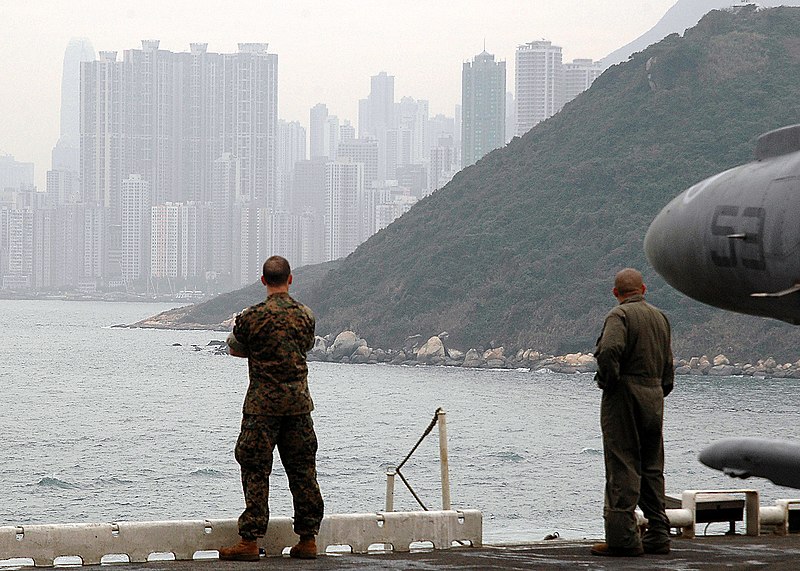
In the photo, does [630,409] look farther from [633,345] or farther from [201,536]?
[201,536]

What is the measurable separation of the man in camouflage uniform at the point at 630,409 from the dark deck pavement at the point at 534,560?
0.95ft

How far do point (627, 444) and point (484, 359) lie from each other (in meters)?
119

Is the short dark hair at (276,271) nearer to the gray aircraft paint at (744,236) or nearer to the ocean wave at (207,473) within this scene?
the gray aircraft paint at (744,236)

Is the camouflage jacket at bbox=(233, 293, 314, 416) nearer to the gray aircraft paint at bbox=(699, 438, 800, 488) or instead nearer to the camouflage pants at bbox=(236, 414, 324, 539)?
the camouflage pants at bbox=(236, 414, 324, 539)

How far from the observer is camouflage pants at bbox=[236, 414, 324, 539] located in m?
8.24

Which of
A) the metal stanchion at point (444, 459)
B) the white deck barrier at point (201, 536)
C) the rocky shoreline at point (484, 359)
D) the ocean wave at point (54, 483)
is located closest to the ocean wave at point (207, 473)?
the ocean wave at point (54, 483)

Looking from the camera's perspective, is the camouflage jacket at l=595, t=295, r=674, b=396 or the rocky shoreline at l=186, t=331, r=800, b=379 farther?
the rocky shoreline at l=186, t=331, r=800, b=379

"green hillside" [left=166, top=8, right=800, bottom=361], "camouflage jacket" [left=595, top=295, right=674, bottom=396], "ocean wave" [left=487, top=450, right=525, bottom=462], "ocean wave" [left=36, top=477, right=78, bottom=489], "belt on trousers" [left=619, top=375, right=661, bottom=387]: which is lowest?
"ocean wave" [left=487, top=450, right=525, bottom=462]

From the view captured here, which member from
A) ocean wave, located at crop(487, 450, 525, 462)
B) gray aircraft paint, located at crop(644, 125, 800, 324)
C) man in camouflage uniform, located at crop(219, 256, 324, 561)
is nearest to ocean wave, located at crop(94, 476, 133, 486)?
ocean wave, located at crop(487, 450, 525, 462)

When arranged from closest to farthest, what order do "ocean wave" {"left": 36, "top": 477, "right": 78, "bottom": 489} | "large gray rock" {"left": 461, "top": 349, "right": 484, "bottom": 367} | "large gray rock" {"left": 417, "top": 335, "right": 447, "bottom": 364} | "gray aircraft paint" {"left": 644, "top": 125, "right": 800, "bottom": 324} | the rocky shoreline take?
"gray aircraft paint" {"left": 644, "top": 125, "right": 800, "bottom": 324} < "ocean wave" {"left": 36, "top": 477, "right": 78, "bottom": 489} < the rocky shoreline < "large gray rock" {"left": 461, "top": 349, "right": 484, "bottom": 367} < "large gray rock" {"left": 417, "top": 335, "right": 447, "bottom": 364}

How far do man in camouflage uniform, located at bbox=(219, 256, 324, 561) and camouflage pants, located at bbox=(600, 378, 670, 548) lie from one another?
1966mm

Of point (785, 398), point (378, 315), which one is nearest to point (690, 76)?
point (378, 315)

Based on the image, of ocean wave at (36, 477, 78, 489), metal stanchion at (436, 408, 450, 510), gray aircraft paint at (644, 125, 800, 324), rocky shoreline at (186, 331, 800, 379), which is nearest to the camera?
gray aircraft paint at (644, 125, 800, 324)

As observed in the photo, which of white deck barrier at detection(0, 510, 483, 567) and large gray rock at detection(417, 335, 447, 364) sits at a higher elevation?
white deck barrier at detection(0, 510, 483, 567)
